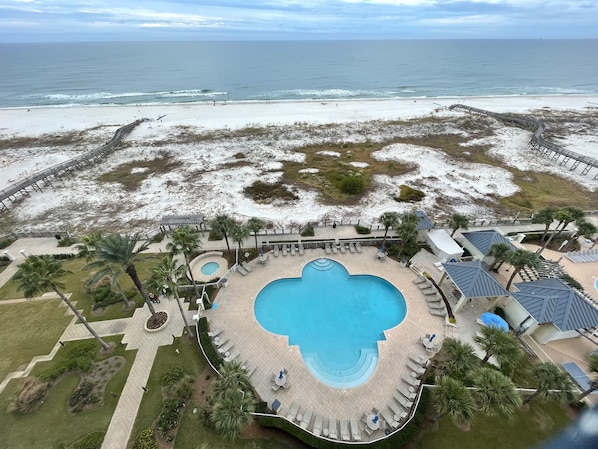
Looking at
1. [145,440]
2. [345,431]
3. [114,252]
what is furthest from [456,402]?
[114,252]

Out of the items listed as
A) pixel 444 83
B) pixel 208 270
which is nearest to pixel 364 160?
pixel 208 270

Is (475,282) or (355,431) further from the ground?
(475,282)

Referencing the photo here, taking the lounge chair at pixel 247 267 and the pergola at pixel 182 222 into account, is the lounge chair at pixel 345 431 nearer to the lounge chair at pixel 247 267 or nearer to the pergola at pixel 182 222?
the lounge chair at pixel 247 267

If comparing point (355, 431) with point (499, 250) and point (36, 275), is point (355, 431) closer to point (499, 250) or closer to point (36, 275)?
point (499, 250)

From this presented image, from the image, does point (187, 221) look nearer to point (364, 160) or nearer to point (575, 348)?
point (364, 160)

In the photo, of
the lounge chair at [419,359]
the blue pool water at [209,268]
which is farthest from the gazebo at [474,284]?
the blue pool water at [209,268]

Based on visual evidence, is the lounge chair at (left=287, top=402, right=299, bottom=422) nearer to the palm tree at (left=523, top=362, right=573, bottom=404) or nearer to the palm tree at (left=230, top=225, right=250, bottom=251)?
the palm tree at (left=523, top=362, right=573, bottom=404)
